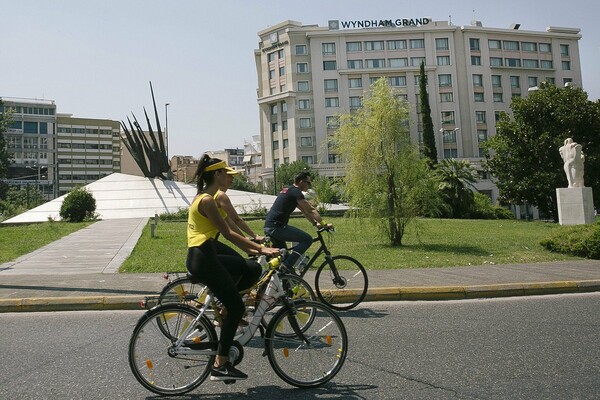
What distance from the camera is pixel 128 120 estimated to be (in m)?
48.2

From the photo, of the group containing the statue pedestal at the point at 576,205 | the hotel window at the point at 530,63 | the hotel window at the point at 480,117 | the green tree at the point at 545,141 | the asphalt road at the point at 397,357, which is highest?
the hotel window at the point at 530,63

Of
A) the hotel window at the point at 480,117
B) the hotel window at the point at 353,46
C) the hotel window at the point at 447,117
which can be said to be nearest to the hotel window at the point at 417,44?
the hotel window at the point at 353,46

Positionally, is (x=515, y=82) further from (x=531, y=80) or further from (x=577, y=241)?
(x=577, y=241)

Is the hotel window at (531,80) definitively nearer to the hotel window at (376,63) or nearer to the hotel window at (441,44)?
the hotel window at (441,44)

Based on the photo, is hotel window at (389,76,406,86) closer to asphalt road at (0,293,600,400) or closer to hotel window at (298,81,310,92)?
hotel window at (298,81,310,92)

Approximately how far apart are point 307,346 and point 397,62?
76.4 metres

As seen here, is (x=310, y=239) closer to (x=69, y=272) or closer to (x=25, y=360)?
(x=25, y=360)

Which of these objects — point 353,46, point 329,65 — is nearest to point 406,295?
point 329,65

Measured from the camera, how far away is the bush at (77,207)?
117 feet

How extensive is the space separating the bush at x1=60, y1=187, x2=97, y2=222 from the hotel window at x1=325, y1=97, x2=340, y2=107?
4657 cm

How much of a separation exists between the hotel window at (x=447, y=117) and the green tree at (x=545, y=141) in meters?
36.4

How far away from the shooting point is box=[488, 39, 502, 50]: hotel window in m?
77.9

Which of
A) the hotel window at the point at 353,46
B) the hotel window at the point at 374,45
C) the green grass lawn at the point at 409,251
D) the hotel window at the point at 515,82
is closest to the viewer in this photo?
the green grass lawn at the point at 409,251

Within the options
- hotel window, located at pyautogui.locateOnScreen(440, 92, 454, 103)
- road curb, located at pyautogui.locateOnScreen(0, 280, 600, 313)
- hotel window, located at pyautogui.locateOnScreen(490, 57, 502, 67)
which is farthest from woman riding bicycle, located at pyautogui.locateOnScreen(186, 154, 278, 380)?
hotel window, located at pyautogui.locateOnScreen(490, 57, 502, 67)
